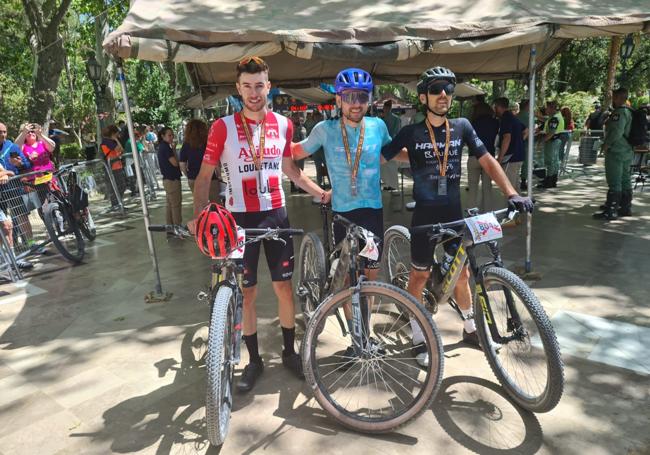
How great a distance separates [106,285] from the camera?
558cm

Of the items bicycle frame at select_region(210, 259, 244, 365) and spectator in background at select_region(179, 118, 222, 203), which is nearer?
bicycle frame at select_region(210, 259, 244, 365)

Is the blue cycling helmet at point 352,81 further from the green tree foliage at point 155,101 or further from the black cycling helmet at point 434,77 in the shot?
the green tree foliage at point 155,101

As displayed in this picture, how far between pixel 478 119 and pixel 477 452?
18.5ft

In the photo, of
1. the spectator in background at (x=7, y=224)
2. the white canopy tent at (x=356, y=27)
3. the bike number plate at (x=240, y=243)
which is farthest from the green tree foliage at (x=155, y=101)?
the bike number plate at (x=240, y=243)

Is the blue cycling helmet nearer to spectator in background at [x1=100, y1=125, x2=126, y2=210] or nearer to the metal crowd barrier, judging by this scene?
the metal crowd barrier

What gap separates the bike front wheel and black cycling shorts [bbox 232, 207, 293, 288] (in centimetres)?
56

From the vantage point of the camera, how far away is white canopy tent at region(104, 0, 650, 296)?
4320 mm

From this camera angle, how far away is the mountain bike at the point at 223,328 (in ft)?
7.82

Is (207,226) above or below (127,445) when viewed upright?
above

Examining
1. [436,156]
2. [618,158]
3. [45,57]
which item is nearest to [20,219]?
[436,156]

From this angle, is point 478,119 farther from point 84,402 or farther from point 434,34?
point 84,402

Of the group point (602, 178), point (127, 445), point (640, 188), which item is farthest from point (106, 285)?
point (602, 178)

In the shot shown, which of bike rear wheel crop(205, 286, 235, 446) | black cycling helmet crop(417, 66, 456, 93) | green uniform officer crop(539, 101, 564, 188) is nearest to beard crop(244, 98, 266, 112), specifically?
black cycling helmet crop(417, 66, 456, 93)

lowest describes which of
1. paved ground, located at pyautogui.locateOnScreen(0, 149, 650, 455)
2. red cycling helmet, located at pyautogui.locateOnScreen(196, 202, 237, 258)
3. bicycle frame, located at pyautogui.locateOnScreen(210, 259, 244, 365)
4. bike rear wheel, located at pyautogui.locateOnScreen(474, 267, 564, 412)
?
paved ground, located at pyautogui.locateOnScreen(0, 149, 650, 455)
